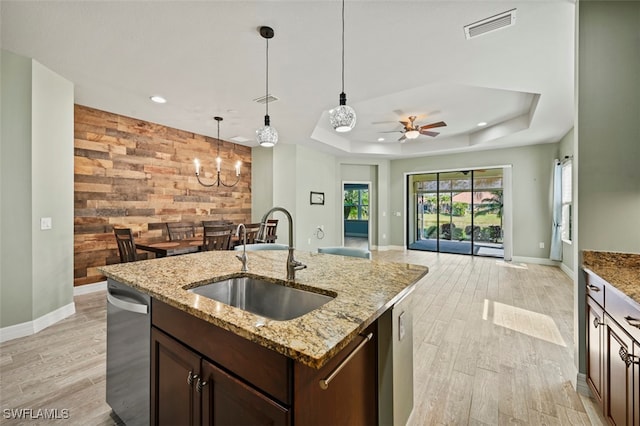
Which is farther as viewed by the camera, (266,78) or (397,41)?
(266,78)

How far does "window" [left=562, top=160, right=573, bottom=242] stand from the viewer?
507cm

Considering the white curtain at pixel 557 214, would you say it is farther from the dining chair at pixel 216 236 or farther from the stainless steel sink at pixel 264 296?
the stainless steel sink at pixel 264 296

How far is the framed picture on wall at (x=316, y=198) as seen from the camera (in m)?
6.58

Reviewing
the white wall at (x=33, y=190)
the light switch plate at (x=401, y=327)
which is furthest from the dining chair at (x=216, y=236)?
the light switch plate at (x=401, y=327)

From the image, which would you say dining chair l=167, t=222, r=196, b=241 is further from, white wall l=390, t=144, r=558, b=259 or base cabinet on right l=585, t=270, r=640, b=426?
white wall l=390, t=144, r=558, b=259

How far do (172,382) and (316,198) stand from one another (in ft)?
18.6

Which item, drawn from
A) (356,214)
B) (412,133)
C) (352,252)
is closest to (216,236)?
(352,252)

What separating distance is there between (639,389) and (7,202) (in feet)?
15.1

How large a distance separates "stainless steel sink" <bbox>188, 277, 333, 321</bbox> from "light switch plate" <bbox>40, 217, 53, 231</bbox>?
2.68 m

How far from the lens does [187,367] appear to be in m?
1.10

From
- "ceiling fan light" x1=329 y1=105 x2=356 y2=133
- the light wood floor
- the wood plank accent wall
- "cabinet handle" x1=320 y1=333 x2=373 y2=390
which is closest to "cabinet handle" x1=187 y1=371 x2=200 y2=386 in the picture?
"cabinet handle" x1=320 y1=333 x2=373 y2=390

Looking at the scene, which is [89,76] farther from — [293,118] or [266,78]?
[293,118]

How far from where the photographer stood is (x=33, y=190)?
272 centimetres

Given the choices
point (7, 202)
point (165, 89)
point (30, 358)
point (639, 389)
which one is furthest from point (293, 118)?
point (639, 389)
